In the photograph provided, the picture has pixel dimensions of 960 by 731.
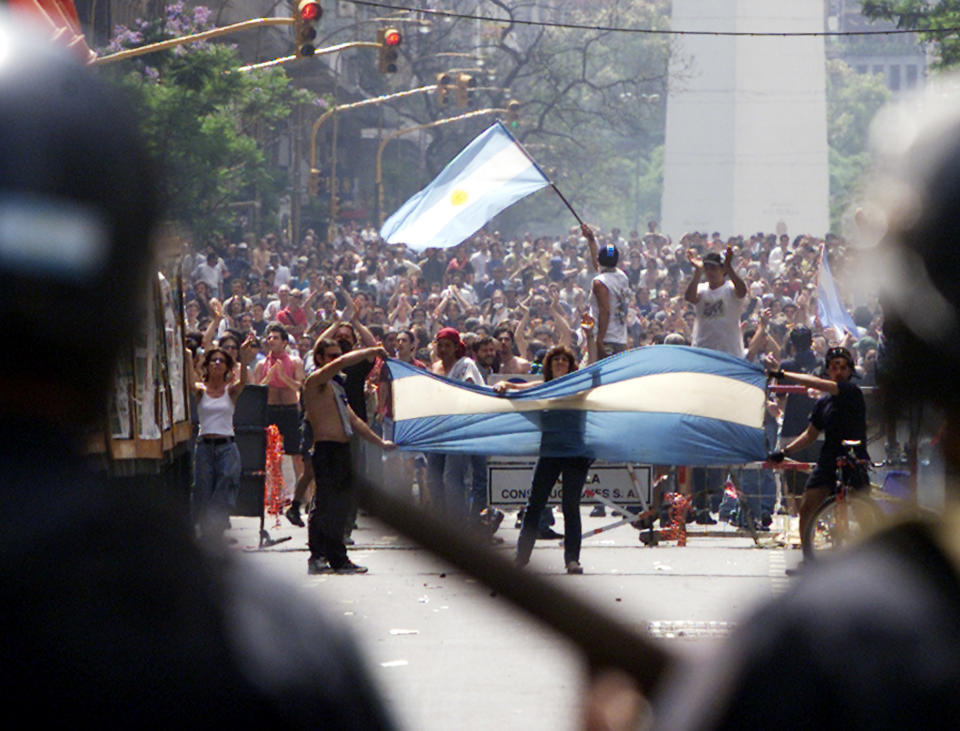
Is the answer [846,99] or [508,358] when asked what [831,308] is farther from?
[846,99]

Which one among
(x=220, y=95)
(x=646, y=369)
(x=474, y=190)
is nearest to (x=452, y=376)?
(x=646, y=369)

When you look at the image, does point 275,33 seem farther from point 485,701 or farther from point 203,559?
point 203,559

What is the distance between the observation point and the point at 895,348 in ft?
4.84

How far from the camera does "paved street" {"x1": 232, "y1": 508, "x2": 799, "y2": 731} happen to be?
6.92 metres

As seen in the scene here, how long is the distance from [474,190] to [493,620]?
42.0ft

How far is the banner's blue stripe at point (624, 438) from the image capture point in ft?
38.7

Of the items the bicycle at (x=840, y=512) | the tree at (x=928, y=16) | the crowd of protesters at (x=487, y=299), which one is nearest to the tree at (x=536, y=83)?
the crowd of protesters at (x=487, y=299)

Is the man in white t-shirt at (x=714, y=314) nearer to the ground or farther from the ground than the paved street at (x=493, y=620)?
farther from the ground

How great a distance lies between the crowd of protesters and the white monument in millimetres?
5848

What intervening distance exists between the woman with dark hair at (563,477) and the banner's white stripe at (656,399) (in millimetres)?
121

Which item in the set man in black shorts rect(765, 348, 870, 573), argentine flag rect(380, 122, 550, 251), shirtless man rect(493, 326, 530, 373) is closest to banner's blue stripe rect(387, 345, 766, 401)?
man in black shorts rect(765, 348, 870, 573)

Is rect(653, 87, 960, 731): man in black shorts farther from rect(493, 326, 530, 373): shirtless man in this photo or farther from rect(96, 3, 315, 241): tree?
rect(493, 326, 530, 373): shirtless man

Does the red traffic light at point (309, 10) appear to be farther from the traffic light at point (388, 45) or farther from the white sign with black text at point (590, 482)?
the white sign with black text at point (590, 482)

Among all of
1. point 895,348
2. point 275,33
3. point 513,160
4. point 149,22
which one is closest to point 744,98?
point 275,33
